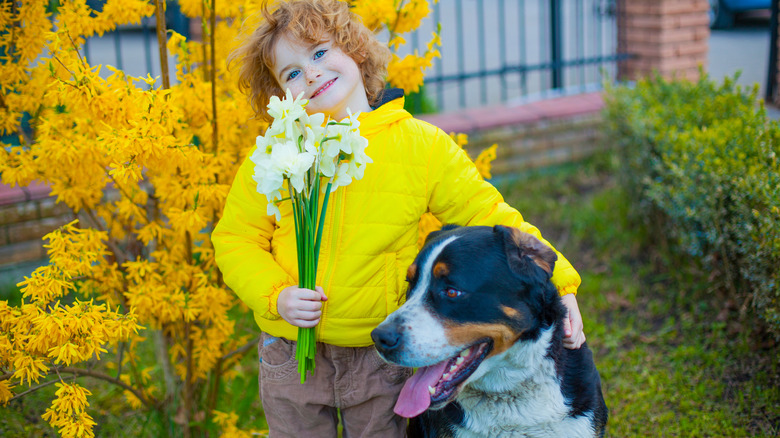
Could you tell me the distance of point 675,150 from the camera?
151 inches

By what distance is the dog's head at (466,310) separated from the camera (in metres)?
1.98

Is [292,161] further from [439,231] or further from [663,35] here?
[663,35]

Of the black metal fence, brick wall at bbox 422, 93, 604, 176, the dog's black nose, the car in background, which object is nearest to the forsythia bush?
the dog's black nose

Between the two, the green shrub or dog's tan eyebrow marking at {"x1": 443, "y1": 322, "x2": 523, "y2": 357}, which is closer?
dog's tan eyebrow marking at {"x1": 443, "y1": 322, "x2": 523, "y2": 357}

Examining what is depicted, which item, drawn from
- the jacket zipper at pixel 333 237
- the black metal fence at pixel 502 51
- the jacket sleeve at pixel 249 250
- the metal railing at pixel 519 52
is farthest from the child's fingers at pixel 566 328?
the metal railing at pixel 519 52

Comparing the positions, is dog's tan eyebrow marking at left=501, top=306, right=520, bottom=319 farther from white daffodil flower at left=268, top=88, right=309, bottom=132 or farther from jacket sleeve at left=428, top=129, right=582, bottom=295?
white daffodil flower at left=268, top=88, right=309, bottom=132

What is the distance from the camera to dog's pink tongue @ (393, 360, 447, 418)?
2047mm

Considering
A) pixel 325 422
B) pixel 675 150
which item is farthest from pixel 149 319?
pixel 675 150

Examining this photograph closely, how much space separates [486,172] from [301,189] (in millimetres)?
1360

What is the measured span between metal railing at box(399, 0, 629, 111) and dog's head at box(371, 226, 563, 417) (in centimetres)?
364

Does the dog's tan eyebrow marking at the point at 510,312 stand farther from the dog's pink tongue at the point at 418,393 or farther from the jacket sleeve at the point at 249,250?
the jacket sleeve at the point at 249,250

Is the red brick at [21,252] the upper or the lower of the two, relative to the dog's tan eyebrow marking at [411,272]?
lower

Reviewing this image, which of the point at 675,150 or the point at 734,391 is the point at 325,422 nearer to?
the point at 734,391

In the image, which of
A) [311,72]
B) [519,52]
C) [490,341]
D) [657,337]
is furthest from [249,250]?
[519,52]
